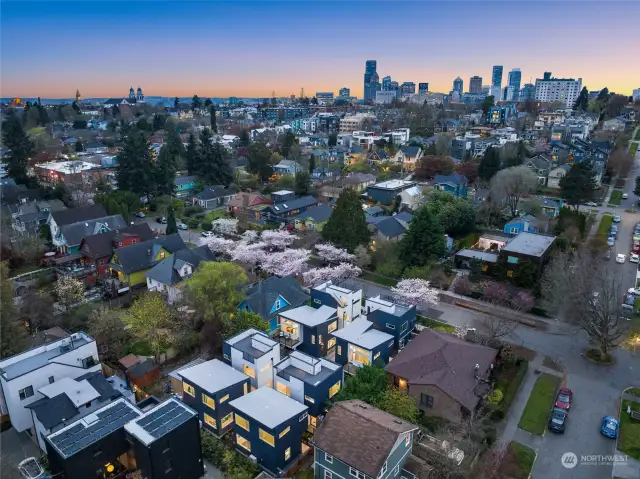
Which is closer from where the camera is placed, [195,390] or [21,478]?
[21,478]

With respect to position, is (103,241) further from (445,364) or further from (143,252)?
(445,364)

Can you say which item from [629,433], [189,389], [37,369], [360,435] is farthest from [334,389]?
[37,369]

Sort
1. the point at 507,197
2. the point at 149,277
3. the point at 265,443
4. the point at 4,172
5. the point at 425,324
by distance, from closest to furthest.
Answer: the point at 265,443 < the point at 425,324 < the point at 149,277 < the point at 507,197 < the point at 4,172

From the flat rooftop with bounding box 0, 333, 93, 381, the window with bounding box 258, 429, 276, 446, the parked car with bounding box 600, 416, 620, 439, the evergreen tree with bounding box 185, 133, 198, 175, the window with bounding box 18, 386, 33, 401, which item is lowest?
the parked car with bounding box 600, 416, 620, 439

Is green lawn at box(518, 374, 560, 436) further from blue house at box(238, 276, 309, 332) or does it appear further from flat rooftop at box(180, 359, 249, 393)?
blue house at box(238, 276, 309, 332)

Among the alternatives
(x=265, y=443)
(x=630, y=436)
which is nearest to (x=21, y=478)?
(x=265, y=443)

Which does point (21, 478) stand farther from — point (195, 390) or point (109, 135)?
point (109, 135)

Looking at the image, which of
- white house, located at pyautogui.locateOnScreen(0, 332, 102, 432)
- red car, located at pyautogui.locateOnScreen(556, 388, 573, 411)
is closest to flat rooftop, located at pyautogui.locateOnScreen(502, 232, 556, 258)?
red car, located at pyautogui.locateOnScreen(556, 388, 573, 411)
